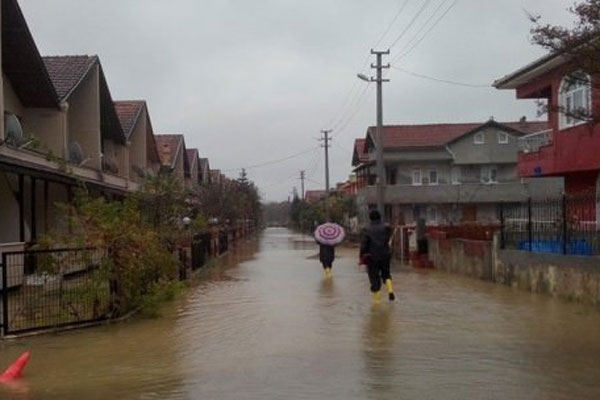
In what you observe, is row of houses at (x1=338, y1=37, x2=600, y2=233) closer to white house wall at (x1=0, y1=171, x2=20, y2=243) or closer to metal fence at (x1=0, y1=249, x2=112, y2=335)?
white house wall at (x1=0, y1=171, x2=20, y2=243)

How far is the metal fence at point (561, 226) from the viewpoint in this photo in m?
15.3

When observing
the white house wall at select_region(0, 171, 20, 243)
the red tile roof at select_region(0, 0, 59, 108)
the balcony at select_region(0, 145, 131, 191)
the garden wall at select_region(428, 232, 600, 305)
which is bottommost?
the garden wall at select_region(428, 232, 600, 305)

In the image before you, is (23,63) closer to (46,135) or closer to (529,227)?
(46,135)

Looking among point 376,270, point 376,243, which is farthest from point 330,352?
point 376,243

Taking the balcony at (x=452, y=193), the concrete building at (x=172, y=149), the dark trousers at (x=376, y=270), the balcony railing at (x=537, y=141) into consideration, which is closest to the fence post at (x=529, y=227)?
the dark trousers at (x=376, y=270)

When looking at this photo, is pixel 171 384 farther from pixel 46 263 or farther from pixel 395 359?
pixel 46 263

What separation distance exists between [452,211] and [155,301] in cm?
4609

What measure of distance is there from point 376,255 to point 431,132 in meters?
45.3

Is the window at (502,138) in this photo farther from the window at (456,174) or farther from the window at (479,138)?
the window at (456,174)

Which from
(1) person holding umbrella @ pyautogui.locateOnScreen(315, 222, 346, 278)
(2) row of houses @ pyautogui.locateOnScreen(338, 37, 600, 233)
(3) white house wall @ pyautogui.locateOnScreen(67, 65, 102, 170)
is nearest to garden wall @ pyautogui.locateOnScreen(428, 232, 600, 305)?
(1) person holding umbrella @ pyautogui.locateOnScreen(315, 222, 346, 278)

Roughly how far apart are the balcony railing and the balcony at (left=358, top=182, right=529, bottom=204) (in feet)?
83.6

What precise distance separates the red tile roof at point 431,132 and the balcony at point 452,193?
3053 millimetres

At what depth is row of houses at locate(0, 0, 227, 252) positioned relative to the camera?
1864 centimetres

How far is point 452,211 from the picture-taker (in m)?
57.9
